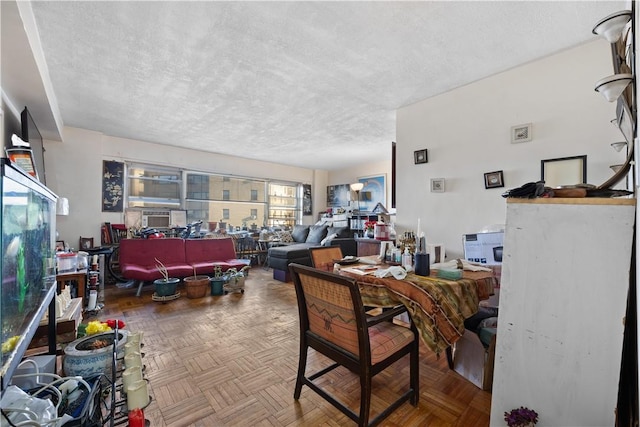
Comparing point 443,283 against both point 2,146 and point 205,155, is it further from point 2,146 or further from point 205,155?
point 205,155

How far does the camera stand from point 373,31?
206cm

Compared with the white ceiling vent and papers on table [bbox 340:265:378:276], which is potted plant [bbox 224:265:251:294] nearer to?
papers on table [bbox 340:265:378:276]

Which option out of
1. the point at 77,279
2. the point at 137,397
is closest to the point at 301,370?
the point at 137,397

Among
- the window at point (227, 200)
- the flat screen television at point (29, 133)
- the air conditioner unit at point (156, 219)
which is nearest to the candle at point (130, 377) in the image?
the flat screen television at point (29, 133)

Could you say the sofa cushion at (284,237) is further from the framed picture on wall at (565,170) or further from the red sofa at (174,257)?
the framed picture on wall at (565,170)

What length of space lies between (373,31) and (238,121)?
8.27 ft

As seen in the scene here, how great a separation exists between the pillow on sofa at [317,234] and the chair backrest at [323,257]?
3.40 metres

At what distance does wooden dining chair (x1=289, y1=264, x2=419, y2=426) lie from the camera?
1.30 meters

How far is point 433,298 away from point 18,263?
1.82m

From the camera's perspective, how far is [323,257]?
239 centimetres

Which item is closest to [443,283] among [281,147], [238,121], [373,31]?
[373,31]

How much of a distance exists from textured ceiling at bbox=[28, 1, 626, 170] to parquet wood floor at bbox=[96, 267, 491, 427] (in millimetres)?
2558

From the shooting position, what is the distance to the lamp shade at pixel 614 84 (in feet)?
3.32

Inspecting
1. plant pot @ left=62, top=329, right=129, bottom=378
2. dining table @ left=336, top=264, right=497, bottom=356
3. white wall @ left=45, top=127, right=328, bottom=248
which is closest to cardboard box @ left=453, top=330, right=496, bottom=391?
dining table @ left=336, top=264, right=497, bottom=356
